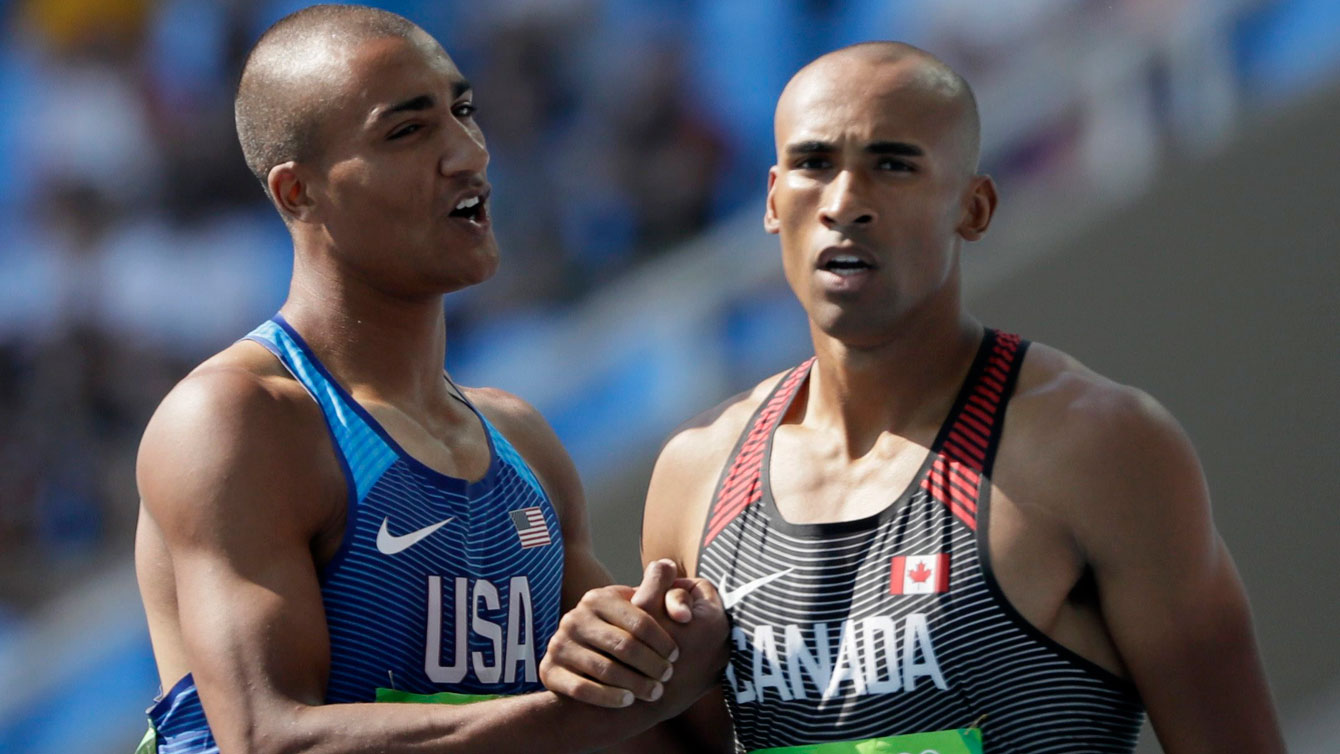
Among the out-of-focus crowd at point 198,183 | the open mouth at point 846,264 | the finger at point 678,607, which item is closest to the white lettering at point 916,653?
the finger at point 678,607

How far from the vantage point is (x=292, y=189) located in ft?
9.73

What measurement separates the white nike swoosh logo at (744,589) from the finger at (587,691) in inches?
11.0

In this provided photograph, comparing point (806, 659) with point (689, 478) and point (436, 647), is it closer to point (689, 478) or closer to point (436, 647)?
point (689, 478)

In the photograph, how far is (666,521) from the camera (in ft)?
10.0

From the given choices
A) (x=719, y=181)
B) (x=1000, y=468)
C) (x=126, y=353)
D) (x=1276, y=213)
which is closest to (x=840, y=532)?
(x=1000, y=468)

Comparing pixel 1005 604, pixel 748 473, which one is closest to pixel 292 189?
pixel 748 473

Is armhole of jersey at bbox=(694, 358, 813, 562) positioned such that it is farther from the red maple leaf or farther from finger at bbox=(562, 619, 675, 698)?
the red maple leaf

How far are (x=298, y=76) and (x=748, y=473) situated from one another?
1.07 meters

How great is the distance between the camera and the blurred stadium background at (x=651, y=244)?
19.7 ft

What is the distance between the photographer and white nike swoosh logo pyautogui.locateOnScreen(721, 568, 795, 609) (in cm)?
279

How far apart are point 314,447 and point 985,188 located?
1255 mm

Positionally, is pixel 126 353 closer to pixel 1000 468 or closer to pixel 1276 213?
pixel 1276 213

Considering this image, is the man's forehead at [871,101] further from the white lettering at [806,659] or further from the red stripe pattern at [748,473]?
the white lettering at [806,659]

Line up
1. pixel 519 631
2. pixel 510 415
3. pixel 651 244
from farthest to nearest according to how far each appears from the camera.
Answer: pixel 651 244
pixel 510 415
pixel 519 631
